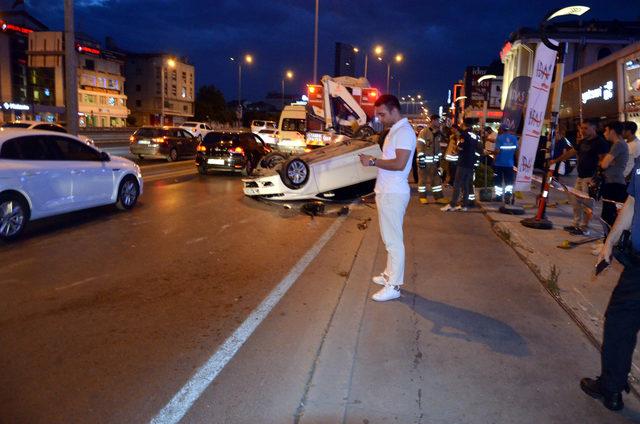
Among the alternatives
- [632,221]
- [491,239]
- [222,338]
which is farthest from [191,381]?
[491,239]

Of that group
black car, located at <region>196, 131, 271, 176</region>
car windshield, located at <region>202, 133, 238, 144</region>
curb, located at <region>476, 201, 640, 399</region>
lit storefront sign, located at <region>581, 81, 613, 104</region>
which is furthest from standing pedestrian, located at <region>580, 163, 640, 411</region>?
car windshield, located at <region>202, 133, 238, 144</region>

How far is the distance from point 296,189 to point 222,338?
665 centimetres

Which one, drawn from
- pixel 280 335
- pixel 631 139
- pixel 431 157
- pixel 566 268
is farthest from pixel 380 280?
pixel 431 157

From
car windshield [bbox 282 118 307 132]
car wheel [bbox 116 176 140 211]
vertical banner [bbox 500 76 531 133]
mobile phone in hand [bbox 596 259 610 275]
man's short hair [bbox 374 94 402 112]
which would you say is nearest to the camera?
mobile phone in hand [bbox 596 259 610 275]

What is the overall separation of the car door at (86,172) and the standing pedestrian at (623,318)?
26.8 feet

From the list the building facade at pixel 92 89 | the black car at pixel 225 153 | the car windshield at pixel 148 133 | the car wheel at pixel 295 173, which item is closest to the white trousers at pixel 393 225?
the car wheel at pixel 295 173

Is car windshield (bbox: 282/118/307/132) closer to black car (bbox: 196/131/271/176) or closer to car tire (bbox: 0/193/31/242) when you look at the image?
black car (bbox: 196/131/271/176)

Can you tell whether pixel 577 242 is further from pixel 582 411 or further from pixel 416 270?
pixel 582 411

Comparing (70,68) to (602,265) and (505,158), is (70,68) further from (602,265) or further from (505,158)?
(602,265)

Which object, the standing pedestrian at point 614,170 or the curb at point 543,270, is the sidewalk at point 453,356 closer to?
the curb at point 543,270

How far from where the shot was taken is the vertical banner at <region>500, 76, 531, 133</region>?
1248 cm

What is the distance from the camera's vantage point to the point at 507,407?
3475 millimetres

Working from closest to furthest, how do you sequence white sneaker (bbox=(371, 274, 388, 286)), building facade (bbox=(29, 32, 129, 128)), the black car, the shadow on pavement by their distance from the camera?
the shadow on pavement → white sneaker (bbox=(371, 274, 388, 286)) → the black car → building facade (bbox=(29, 32, 129, 128))

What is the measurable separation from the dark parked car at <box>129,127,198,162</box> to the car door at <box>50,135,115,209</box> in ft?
42.5
